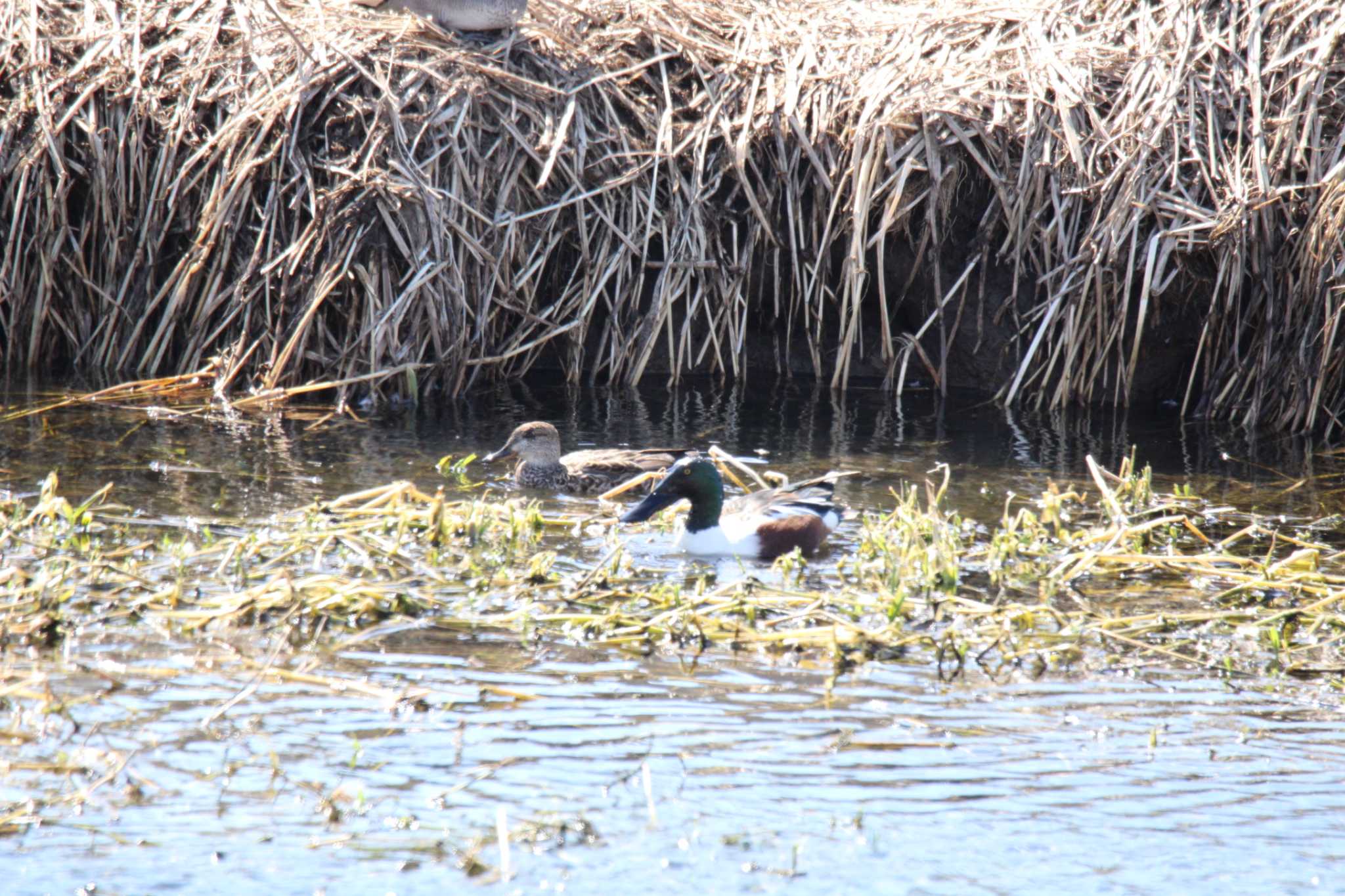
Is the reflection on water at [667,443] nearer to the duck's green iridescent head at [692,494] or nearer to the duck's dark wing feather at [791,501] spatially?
the duck's dark wing feather at [791,501]

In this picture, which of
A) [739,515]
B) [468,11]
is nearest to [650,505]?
[739,515]

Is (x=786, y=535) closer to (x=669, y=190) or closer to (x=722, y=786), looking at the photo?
(x=722, y=786)

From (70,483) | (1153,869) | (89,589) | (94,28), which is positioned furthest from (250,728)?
(94,28)

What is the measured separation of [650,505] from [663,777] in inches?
91.9

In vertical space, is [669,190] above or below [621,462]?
above

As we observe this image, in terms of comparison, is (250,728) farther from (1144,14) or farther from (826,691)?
(1144,14)

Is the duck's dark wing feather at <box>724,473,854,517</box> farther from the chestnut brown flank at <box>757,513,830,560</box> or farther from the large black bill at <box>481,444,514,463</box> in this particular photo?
the large black bill at <box>481,444,514,463</box>

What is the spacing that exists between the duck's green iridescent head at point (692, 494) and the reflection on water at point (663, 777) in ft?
4.45

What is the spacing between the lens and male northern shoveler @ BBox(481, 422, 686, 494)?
22.1 ft

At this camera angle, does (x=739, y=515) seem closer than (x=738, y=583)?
No

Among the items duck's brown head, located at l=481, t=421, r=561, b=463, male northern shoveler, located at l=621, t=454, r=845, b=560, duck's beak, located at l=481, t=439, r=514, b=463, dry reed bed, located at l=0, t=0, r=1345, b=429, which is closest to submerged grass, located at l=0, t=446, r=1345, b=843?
male northern shoveler, located at l=621, t=454, r=845, b=560

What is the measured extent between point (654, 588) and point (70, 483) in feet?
9.01

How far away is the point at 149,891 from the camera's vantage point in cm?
306

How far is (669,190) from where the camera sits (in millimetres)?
8625
